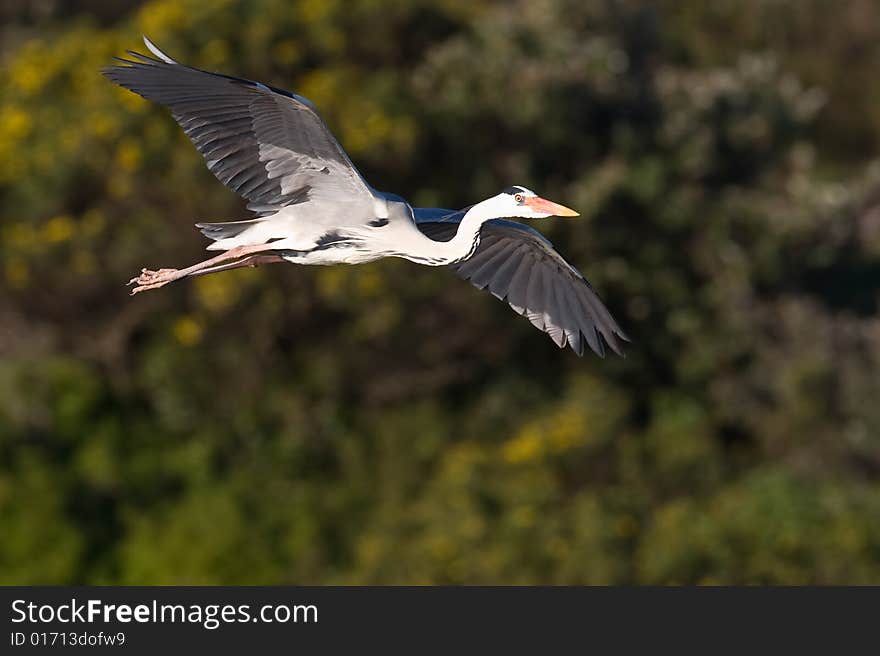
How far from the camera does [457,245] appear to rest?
757 cm

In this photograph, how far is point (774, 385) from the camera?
1376 centimetres

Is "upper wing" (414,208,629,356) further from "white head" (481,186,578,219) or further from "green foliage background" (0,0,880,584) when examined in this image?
"green foliage background" (0,0,880,584)

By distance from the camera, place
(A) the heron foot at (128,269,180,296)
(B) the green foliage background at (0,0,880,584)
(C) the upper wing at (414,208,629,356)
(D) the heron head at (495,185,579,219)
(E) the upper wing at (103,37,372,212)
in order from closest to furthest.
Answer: (E) the upper wing at (103,37,372,212)
(D) the heron head at (495,185,579,219)
(A) the heron foot at (128,269,180,296)
(C) the upper wing at (414,208,629,356)
(B) the green foliage background at (0,0,880,584)

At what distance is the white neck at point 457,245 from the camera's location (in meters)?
7.56

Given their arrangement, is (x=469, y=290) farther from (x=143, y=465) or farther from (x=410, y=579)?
(x=143, y=465)

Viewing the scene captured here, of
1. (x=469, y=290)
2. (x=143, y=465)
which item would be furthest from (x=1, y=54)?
(x=469, y=290)

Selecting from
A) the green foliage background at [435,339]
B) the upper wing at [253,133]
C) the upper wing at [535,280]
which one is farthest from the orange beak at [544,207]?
the green foliage background at [435,339]

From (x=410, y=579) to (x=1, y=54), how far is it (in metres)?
7.03

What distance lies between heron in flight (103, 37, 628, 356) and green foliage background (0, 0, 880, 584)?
4.98m

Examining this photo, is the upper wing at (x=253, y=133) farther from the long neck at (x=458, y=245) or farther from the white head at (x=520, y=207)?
the white head at (x=520, y=207)

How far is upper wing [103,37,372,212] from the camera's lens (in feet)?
23.4

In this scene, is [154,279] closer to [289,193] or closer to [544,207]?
[289,193]

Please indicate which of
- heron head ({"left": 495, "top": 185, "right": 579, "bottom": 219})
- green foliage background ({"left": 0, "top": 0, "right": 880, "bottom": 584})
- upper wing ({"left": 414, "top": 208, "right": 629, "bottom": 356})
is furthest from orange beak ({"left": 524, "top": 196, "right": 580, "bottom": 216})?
green foliage background ({"left": 0, "top": 0, "right": 880, "bottom": 584})

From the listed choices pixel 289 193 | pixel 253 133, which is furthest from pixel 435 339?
pixel 253 133
